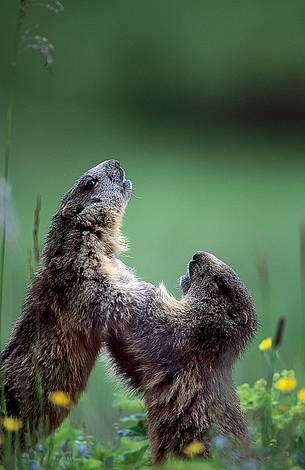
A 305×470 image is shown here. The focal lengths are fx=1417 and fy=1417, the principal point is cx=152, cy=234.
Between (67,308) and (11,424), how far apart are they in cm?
72

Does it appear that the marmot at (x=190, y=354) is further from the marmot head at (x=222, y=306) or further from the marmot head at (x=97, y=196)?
the marmot head at (x=97, y=196)

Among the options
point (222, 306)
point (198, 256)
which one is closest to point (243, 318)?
point (222, 306)

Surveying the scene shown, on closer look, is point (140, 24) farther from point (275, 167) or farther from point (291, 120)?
point (275, 167)

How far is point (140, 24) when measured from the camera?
1667 centimetres

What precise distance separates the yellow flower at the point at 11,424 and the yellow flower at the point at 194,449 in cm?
57

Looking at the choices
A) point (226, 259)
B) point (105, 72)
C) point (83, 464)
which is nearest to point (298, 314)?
point (226, 259)

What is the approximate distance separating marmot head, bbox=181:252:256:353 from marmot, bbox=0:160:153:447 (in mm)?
241

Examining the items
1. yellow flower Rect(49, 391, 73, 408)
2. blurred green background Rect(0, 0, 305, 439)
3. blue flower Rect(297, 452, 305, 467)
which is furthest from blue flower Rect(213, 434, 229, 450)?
blurred green background Rect(0, 0, 305, 439)

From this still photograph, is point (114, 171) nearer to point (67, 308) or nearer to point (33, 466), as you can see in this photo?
point (67, 308)

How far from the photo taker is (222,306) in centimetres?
→ 530

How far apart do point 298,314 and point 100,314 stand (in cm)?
325

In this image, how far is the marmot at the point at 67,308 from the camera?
16.5 ft

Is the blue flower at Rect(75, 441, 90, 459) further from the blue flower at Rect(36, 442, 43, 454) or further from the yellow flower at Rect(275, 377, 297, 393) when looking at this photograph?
the yellow flower at Rect(275, 377, 297, 393)

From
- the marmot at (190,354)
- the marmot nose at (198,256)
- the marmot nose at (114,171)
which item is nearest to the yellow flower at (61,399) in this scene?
the marmot at (190,354)
